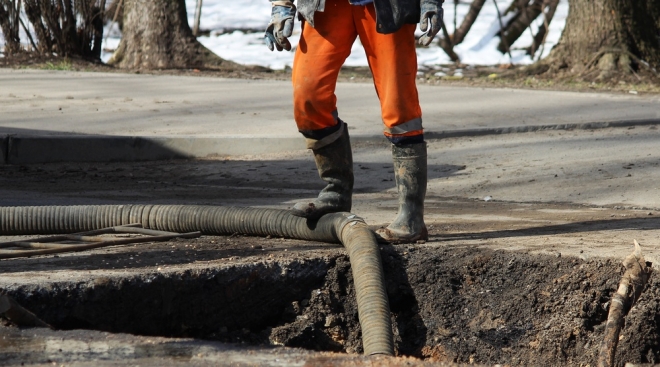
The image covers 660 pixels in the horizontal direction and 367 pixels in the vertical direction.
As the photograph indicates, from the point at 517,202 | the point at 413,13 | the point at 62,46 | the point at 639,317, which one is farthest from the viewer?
the point at 62,46

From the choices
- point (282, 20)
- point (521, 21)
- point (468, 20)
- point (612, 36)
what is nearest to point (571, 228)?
point (282, 20)

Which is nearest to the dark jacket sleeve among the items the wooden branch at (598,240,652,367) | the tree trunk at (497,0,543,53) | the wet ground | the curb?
the wet ground

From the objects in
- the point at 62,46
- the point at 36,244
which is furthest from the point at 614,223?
the point at 62,46

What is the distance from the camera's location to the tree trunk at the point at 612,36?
1159cm

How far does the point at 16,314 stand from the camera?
2.96m

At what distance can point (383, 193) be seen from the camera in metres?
6.07

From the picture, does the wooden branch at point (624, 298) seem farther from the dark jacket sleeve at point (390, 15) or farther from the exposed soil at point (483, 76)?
the exposed soil at point (483, 76)

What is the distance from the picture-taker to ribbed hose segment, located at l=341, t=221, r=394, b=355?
10.8 ft

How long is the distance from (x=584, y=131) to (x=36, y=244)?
562cm

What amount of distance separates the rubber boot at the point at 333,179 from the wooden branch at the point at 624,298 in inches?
54.3

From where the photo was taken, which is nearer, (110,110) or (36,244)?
(36,244)

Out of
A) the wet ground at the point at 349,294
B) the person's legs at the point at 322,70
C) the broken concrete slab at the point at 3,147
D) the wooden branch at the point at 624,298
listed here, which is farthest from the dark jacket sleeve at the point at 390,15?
the broken concrete slab at the point at 3,147

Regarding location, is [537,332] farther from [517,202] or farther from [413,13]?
[517,202]

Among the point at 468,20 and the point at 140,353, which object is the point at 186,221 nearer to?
the point at 140,353
